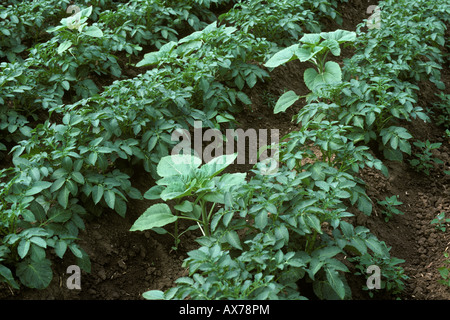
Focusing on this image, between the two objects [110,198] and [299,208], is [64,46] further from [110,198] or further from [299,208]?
[299,208]

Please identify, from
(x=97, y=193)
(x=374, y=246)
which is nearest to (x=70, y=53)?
(x=97, y=193)

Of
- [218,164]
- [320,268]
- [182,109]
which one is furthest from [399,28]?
[320,268]

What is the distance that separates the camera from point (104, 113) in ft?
11.3

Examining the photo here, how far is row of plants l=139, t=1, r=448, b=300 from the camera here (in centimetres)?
254

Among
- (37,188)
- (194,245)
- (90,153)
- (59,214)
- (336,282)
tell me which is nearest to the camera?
(336,282)

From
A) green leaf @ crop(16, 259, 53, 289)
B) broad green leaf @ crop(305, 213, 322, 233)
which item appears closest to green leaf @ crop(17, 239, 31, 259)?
green leaf @ crop(16, 259, 53, 289)

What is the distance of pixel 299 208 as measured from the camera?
2766 mm

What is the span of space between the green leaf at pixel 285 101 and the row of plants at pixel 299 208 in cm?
2

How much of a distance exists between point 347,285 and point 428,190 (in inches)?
63.5

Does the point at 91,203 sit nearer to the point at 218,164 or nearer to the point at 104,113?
the point at 104,113

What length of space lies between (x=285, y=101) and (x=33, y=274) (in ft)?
8.34

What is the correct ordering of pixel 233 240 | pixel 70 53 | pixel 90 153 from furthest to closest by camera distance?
pixel 70 53, pixel 90 153, pixel 233 240

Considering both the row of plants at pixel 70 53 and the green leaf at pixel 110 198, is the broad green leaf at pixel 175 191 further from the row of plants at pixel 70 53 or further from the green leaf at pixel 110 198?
the row of plants at pixel 70 53

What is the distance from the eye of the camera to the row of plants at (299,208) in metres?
2.54
